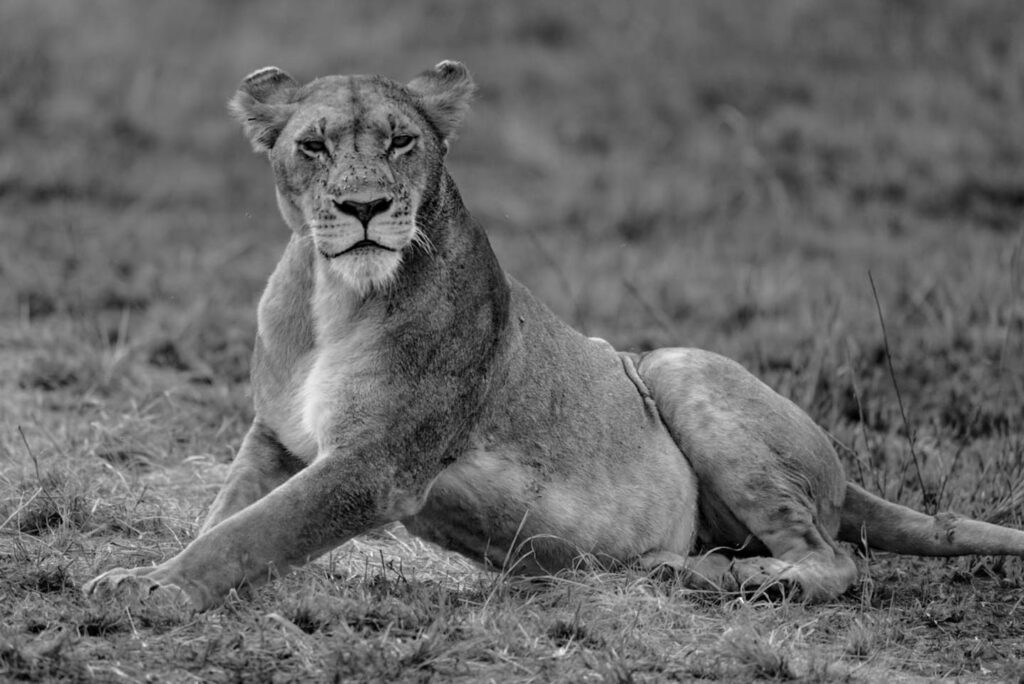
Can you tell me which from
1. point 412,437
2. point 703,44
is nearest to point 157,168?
point 703,44

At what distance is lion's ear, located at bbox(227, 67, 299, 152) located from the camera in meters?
5.01

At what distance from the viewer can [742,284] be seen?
943cm

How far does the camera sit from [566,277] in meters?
9.78

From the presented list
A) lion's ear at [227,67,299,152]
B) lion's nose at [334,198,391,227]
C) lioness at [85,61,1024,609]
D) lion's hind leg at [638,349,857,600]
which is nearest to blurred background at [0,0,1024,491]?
lion's hind leg at [638,349,857,600]

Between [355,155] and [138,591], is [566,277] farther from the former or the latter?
[138,591]

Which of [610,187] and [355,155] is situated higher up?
[355,155]

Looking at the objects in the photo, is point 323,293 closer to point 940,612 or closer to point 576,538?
point 576,538

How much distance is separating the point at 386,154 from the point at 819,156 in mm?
8200

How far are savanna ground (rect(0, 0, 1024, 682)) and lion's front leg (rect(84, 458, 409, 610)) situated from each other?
10cm

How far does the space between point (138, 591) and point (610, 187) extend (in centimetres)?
820

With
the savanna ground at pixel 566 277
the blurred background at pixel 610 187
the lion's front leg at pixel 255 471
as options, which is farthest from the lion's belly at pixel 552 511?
the blurred background at pixel 610 187

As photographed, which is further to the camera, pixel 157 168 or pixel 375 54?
pixel 375 54

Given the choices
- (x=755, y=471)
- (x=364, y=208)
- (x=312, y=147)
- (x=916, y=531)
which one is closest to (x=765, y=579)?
(x=755, y=471)

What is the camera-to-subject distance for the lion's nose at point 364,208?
458cm
